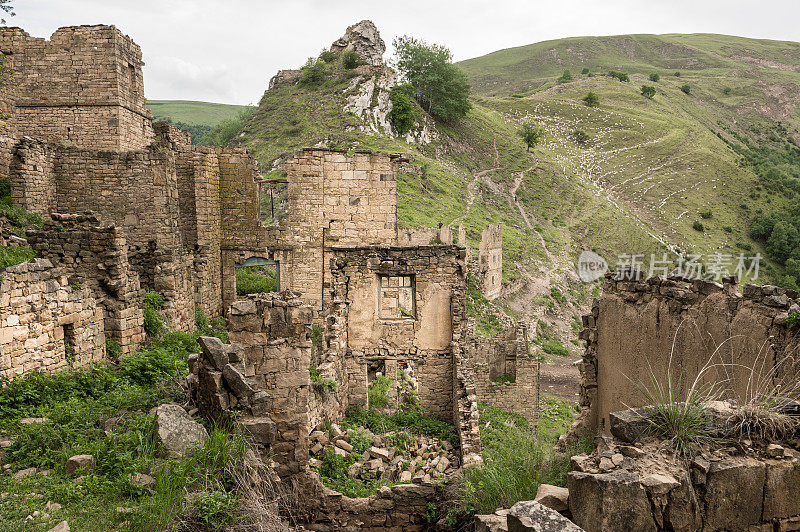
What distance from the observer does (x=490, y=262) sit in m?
Answer: 30.7

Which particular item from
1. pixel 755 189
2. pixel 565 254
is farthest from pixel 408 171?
pixel 755 189

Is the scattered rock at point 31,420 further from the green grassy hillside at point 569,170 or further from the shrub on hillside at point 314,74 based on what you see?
the shrub on hillside at point 314,74

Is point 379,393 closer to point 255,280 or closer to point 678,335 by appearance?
point 255,280

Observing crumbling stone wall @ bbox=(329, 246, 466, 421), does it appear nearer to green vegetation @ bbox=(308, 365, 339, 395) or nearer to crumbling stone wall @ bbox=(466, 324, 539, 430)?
green vegetation @ bbox=(308, 365, 339, 395)

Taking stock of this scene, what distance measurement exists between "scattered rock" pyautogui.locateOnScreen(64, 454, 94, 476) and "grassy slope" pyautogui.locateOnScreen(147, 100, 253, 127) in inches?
4182

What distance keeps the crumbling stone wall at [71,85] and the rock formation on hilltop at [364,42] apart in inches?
1902

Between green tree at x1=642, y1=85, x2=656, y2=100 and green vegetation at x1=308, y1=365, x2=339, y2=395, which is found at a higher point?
green tree at x1=642, y1=85, x2=656, y2=100

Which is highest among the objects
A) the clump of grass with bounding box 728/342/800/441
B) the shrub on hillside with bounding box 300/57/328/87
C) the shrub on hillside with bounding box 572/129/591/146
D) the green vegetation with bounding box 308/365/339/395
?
the shrub on hillside with bounding box 300/57/328/87

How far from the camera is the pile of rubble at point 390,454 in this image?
26.2ft

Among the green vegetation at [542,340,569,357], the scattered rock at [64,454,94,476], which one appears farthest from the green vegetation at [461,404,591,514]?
the green vegetation at [542,340,569,357]

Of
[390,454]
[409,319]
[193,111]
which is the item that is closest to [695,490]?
[390,454]

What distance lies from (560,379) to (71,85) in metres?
21.9

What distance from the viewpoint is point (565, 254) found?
4250 cm

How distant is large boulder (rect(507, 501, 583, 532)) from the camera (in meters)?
3.11
